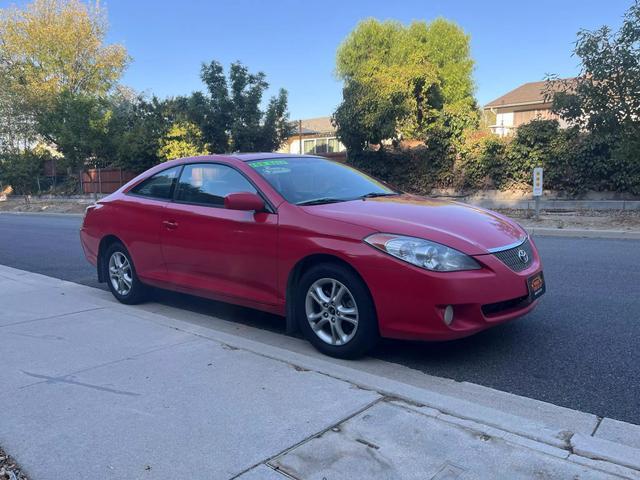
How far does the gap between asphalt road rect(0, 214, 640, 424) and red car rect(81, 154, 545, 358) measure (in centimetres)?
37

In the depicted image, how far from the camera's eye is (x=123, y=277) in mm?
6070

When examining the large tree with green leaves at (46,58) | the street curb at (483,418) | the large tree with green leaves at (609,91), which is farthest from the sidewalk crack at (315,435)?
the large tree with green leaves at (46,58)

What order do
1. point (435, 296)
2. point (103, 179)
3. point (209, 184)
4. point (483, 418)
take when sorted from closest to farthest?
point (483, 418) → point (435, 296) → point (209, 184) → point (103, 179)

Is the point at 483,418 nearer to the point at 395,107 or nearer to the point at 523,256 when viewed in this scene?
the point at 523,256

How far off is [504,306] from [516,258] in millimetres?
373

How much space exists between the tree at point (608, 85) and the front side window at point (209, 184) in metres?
11.0

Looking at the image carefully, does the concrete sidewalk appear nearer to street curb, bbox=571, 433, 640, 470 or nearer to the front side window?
street curb, bbox=571, 433, 640, 470

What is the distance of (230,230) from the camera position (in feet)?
15.6

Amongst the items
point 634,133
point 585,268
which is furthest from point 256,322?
point 634,133

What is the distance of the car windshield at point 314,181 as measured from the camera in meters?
4.71

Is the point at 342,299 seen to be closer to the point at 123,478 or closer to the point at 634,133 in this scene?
the point at 123,478

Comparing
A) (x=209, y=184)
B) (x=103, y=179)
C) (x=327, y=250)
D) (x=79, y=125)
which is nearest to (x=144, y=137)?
(x=79, y=125)

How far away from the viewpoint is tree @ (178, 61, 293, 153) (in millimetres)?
25672

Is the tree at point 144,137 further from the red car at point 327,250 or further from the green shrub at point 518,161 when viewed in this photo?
the red car at point 327,250
